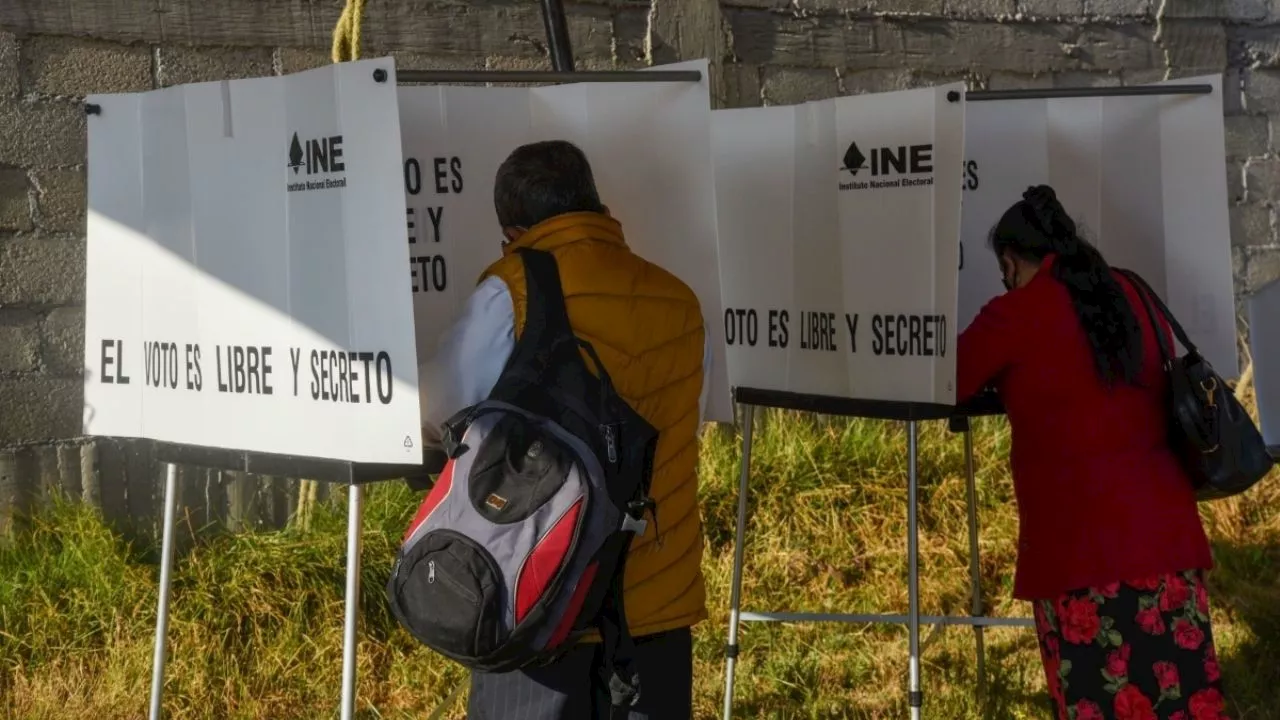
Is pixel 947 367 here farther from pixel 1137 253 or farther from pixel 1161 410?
pixel 1137 253

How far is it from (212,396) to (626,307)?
3.03 ft

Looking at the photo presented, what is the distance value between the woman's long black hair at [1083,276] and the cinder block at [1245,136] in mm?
3443

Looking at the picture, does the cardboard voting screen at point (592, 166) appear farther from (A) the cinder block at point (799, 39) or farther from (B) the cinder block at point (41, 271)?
(A) the cinder block at point (799, 39)

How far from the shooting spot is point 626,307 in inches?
103

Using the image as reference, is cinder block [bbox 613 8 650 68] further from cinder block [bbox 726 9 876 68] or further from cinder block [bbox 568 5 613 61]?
cinder block [bbox 726 9 876 68]

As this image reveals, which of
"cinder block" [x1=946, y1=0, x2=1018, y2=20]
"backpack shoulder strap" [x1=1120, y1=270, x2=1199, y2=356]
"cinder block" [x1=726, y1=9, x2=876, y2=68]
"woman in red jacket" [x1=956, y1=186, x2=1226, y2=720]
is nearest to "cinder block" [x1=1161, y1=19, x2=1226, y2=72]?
"cinder block" [x1=946, y1=0, x2=1018, y2=20]

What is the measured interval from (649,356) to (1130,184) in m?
1.82

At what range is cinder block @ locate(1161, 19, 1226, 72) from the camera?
20.8 ft

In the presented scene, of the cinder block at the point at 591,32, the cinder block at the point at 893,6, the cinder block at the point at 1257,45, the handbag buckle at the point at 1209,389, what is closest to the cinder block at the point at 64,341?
the cinder block at the point at 591,32

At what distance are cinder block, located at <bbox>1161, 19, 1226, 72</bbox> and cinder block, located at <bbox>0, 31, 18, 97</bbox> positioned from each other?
180 inches

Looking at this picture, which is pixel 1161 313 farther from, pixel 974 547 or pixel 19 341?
pixel 19 341

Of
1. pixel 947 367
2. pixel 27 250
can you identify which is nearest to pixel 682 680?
pixel 947 367

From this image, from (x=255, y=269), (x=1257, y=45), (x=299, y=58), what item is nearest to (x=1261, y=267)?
(x=1257, y=45)

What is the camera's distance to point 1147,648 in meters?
3.23
